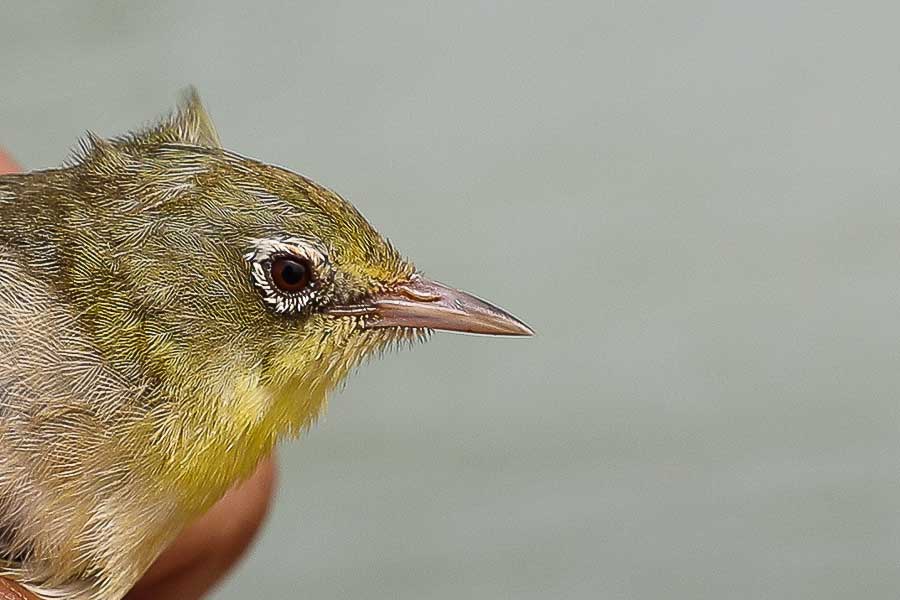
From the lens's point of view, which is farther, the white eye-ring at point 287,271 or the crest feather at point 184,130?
the crest feather at point 184,130

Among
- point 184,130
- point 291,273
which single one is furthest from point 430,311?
point 184,130

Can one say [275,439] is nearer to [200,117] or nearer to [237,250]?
[237,250]

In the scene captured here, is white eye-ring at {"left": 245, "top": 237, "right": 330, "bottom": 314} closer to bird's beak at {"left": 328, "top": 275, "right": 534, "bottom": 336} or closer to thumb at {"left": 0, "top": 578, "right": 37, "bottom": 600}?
bird's beak at {"left": 328, "top": 275, "right": 534, "bottom": 336}

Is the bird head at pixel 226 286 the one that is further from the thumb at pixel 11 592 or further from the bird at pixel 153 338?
the thumb at pixel 11 592

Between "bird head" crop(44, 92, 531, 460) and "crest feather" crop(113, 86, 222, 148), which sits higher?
"crest feather" crop(113, 86, 222, 148)

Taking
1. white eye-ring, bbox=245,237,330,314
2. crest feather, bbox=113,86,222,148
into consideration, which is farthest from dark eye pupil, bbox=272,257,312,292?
crest feather, bbox=113,86,222,148

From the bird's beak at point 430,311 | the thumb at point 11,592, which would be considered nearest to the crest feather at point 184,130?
the bird's beak at point 430,311

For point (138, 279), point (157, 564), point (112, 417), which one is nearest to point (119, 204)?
point (138, 279)
